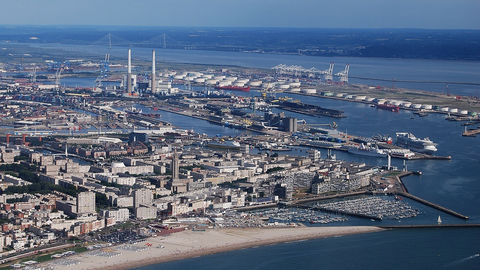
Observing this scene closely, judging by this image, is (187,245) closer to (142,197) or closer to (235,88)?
(142,197)

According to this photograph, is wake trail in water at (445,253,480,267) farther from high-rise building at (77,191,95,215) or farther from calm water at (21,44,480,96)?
calm water at (21,44,480,96)

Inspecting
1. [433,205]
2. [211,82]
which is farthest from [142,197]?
[211,82]

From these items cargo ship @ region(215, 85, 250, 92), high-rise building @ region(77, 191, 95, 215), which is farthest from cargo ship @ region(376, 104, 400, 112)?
high-rise building @ region(77, 191, 95, 215)

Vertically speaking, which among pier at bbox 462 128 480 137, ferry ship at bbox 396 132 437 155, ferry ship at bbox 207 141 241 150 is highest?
ferry ship at bbox 396 132 437 155

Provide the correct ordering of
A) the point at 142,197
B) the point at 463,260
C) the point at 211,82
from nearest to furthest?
the point at 463,260 → the point at 142,197 → the point at 211,82

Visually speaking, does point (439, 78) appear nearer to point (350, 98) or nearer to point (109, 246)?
point (350, 98)

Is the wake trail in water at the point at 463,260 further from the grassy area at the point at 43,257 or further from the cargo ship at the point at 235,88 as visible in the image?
the cargo ship at the point at 235,88
